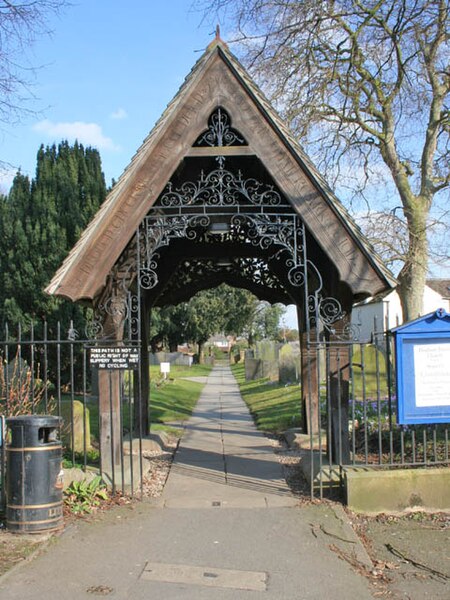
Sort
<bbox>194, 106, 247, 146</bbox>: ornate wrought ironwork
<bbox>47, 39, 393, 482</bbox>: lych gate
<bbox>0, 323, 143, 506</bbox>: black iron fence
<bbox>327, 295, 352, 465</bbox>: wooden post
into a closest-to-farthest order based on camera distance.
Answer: <bbox>0, 323, 143, 506</bbox>: black iron fence, <bbox>47, 39, 393, 482</bbox>: lych gate, <bbox>194, 106, 247, 146</bbox>: ornate wrought ironwork, <bbox>327, 295, 352, 465</bbox>: wooden post

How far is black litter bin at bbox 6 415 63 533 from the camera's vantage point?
6.28m

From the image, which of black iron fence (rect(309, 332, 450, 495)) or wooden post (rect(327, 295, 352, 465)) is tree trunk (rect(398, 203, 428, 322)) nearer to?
black iron fence (rect(309, 332, 450, 495))

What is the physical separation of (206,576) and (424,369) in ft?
11.8

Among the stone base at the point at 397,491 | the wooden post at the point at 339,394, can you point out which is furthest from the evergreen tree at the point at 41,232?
the stone base at the point at 397,491

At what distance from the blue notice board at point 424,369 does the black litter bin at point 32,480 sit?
12.8ft

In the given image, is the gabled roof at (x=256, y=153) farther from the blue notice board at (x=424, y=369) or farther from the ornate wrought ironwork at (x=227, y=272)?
the ornate wrought ironwork at (x=227, y=272)

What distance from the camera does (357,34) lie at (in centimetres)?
1467

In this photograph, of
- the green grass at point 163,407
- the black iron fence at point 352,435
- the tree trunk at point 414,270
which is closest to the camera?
the black iron fence at point 352,435

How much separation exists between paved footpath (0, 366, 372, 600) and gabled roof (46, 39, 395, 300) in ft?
9.02

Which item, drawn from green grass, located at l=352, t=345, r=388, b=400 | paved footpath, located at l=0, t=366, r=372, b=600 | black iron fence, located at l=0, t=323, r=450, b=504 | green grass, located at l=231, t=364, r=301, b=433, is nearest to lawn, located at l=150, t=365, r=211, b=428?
green grass, located at l=231, t=364, r=301, b=433

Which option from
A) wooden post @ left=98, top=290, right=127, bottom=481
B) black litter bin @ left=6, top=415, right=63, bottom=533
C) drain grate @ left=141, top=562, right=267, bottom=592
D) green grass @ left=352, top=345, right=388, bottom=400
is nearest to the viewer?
drain grate @ left=141, top=562, right=267, bottom=592

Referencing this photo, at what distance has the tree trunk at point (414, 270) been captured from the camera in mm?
15211

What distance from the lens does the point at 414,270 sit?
15414 mm

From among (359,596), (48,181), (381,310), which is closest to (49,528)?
(359,596)
